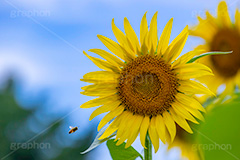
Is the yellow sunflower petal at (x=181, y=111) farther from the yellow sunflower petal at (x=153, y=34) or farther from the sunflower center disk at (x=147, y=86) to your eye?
the yellow sunflower petal at (x=153, y=34)

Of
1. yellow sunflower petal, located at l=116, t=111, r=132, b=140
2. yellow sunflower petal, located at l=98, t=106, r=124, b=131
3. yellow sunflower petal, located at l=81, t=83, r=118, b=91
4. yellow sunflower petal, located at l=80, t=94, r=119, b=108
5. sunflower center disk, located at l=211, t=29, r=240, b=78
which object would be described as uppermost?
yellow sunflower petal, located at l=81, t=83, r=118, b=91

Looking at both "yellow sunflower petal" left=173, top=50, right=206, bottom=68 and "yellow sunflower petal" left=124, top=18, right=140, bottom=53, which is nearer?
"yellow sunflower petal" left=173, top=50, right=206, bottom=68

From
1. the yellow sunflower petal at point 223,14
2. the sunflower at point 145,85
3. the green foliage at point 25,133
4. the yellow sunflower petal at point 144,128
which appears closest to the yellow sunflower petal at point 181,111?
the sunflower at point 145,85

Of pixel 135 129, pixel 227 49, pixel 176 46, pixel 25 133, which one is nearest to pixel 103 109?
pixel 135 129

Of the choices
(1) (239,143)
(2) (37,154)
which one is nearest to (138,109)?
(1) (239,143)

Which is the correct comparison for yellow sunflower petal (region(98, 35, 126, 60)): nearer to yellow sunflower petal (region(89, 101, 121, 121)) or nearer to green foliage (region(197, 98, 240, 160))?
yellow sunflower petal (region(89, 101, 121, 121))

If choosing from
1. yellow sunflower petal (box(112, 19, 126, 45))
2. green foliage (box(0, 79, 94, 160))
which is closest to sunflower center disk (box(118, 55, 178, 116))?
yellow sunflower petal (box(112, 19, 126, 45))

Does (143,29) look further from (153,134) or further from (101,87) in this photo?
(153,134)
